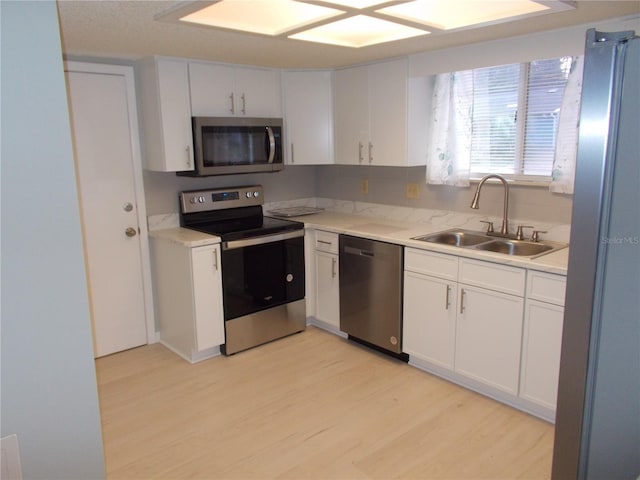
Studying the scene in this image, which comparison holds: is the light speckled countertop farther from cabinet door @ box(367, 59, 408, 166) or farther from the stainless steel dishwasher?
cabinet door @ box(367, 59, 408, 166)

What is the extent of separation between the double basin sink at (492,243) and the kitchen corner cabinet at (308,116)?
46.3 inches

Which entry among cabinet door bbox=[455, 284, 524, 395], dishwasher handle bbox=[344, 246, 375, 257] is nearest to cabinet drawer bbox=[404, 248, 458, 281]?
cabinet door bbox=[455, 284, 524, 395]

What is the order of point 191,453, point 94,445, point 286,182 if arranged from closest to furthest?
point 94,445, point 191,453, point 286,182

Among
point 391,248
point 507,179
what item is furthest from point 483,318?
point 507,179

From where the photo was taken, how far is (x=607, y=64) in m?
1.08

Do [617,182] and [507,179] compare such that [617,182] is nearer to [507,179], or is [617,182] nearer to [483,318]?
[483,318]

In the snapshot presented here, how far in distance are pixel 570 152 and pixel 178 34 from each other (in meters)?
2.28

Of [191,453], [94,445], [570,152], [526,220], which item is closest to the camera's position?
[94,445]

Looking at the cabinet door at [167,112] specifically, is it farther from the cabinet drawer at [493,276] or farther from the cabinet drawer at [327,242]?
the cabinet drawer at [493,276]

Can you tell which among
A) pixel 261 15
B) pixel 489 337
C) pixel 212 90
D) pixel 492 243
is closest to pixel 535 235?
pixel 492 243

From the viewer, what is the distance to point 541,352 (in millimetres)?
2646

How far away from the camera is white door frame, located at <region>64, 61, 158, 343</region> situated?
3352mm

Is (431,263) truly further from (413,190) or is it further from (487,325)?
(413,190)

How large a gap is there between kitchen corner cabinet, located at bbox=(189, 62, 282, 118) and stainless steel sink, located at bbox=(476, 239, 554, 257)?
1.91m
